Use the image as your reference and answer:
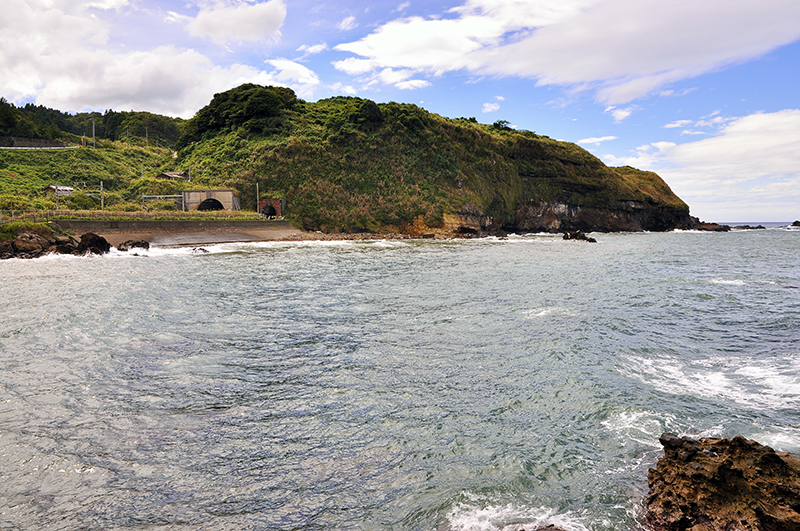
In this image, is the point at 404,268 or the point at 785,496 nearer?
the point at 785,496

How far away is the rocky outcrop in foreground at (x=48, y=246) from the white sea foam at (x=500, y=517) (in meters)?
39.7

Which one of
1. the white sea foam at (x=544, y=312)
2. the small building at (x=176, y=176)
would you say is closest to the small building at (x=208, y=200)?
the small building at (x=176, y=176)

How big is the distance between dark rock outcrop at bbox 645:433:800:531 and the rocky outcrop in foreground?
137 ft

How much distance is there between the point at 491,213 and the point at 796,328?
7477 centimetres

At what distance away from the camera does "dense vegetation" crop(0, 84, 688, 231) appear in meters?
74.6

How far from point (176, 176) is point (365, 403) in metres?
78.7

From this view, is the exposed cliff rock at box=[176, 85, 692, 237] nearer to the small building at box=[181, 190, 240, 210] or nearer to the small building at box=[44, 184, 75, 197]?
the small building at box=[181, 190, 240, 210]

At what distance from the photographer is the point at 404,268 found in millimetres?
32469

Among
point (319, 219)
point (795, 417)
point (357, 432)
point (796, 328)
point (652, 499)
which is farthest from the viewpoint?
point (319, 219)

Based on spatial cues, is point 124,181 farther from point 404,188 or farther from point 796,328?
point 796,328

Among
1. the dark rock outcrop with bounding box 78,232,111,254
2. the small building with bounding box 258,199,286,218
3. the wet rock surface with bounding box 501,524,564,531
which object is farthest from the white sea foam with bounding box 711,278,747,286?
the small building with bounding box 258,199,286,218

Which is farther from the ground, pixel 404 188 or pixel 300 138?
pixel 300 138

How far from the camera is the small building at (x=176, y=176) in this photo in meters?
75.1

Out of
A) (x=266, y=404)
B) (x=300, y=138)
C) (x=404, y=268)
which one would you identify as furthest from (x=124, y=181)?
(x=266, y=404)
